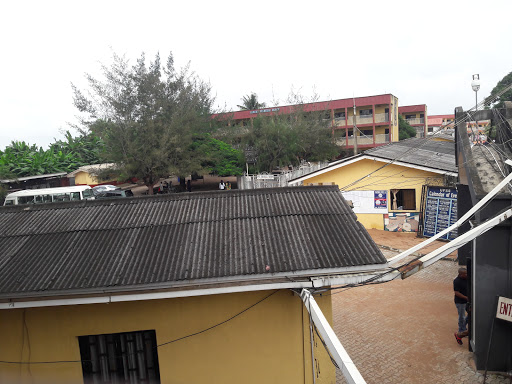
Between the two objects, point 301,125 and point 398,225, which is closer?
point 398,225

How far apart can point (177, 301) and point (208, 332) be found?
0.60m

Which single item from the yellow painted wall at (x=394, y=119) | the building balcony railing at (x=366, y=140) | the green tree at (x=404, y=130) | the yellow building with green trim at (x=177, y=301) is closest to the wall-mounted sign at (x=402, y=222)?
the yellow building with green trim at (x=177, y=301)

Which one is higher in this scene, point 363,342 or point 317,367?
point 317,367

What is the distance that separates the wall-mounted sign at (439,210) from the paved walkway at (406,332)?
3.90m

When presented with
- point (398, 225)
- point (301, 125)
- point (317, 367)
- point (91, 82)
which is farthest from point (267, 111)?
point (317, 367)

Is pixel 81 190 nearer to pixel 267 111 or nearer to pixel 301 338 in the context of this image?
pixel 301 338

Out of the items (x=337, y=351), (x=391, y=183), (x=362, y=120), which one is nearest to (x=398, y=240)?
(x=391, y=183)

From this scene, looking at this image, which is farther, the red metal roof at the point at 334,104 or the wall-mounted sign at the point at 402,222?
the red metal roof at the point at 334,104

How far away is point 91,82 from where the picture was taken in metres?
23.7

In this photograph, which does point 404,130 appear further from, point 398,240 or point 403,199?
point 398,240

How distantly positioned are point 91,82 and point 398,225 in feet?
69.5

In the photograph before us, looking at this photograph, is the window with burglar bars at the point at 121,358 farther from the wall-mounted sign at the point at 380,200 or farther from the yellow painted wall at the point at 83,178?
the yellow painted wall at the point at 83,178

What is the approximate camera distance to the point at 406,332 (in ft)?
25.2

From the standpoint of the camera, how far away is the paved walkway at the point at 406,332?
6223 millimetres
